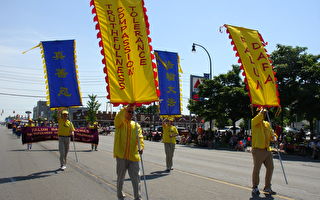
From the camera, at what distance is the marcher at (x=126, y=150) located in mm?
5602

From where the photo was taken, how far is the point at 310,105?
21453mm

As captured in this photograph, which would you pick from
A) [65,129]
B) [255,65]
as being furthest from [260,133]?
[65,129]

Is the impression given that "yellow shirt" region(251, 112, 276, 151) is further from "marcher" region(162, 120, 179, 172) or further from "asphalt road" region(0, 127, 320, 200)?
"marcher" region(162, 120, 179, 172)

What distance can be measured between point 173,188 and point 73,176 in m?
3.09

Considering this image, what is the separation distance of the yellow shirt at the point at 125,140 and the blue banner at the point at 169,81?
6.21m

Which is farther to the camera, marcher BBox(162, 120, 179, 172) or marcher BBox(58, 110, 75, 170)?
marcher BBox(162, 120, 179, 172)

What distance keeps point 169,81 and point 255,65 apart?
4369 mm

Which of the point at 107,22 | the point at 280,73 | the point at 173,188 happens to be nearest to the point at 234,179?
the point at 173,188

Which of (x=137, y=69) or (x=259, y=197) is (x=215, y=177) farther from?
(x=137, y=69)

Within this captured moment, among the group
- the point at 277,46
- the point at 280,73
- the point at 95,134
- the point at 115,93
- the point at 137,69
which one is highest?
the point at 277,46

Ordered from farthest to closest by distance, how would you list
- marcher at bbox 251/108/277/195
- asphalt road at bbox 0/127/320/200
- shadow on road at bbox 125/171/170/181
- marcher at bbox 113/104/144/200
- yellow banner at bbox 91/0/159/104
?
shadow on road at bbox 125/171/170/181 → marcher at bbox 251/108/277/195 → asphalt road at bbox 0/127/320/200 → yellow banner at bbox 91/0/159/104 → marcher at bbox 113/104/144/200

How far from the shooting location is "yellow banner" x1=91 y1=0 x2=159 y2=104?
6000 mm

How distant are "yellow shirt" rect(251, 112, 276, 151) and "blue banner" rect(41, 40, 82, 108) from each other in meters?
7.12

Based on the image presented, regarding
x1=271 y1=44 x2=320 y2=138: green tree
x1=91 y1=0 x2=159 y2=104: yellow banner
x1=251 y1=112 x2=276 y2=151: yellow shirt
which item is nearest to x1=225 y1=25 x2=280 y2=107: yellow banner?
x1=251 y1=112 x2=276 y2=151: yellow shirt
